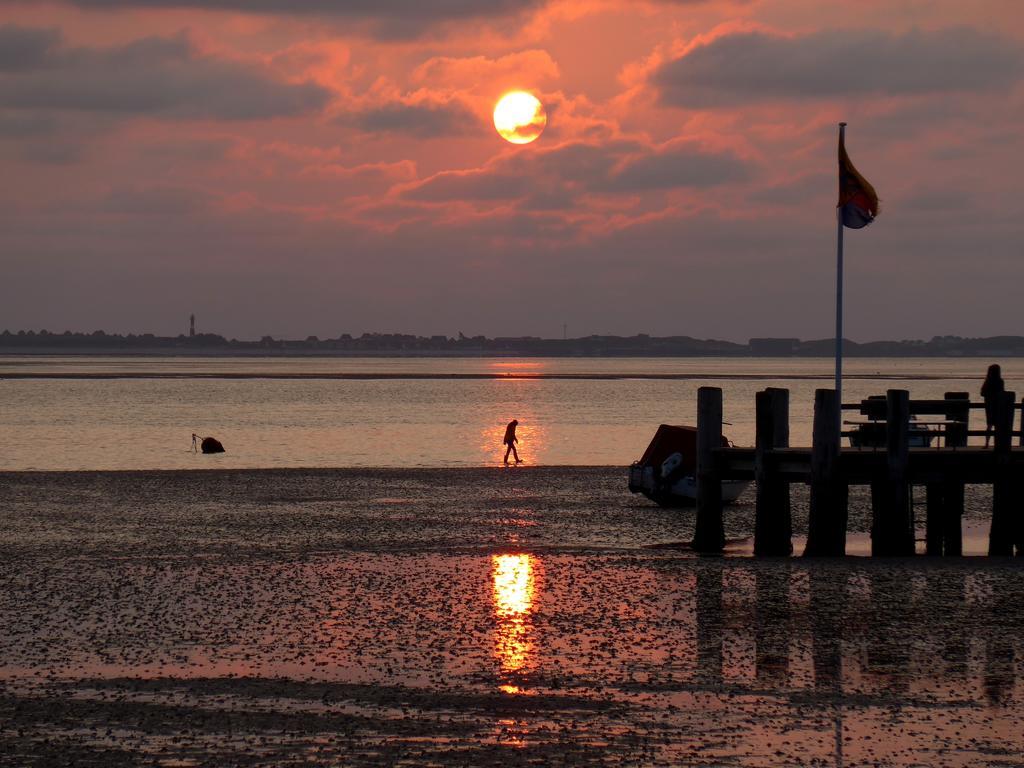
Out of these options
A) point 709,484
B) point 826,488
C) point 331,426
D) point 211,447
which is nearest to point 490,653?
point 826,488

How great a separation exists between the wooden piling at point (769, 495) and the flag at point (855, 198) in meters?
6.22

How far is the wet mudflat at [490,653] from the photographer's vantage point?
11102mm

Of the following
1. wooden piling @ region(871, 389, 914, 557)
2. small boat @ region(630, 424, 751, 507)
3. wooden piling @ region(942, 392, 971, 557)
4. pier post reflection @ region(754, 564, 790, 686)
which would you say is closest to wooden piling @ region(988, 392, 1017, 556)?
wooden piling @ region(942, 392, 971, 557)

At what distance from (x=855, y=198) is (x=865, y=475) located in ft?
24.2

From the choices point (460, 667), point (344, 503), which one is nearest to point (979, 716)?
point (460, 667)

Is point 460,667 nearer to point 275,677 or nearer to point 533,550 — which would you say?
point 275,677

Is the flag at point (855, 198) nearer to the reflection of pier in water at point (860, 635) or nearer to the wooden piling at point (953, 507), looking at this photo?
the wooden piling at point (953, 507)

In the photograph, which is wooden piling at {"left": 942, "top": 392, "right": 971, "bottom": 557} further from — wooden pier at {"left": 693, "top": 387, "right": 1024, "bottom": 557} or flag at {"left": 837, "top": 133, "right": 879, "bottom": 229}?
flag at {"left": 837, "top": 133, "right": 879, "bottom": 229}

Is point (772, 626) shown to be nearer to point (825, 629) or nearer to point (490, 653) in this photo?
point (825, 629)

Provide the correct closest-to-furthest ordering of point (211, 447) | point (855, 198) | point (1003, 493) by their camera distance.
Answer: point (1003, 493) → point (855, 198) → point (211, 447)

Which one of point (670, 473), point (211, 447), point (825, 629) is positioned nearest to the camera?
point (825, 629)

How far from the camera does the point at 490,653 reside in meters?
14.6

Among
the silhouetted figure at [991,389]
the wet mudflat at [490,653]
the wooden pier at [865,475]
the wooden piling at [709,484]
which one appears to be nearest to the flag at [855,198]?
the silhouetted figure at [991,389]

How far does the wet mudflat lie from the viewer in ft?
36.4
